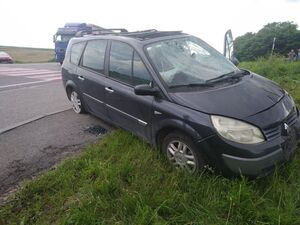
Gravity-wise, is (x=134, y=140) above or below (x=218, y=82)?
below

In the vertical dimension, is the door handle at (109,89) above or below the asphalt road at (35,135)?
above

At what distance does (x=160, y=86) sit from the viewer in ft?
12.4

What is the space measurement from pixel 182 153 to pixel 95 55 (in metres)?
2.69

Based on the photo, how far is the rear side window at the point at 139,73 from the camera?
4.01 meters

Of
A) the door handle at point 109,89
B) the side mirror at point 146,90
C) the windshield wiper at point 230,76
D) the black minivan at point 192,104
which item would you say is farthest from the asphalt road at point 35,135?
the windshield wiper at point 230,76

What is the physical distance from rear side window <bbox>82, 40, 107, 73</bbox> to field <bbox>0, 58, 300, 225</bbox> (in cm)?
184

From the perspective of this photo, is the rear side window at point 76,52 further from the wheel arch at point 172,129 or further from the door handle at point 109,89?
the wheel arch at point 172,129

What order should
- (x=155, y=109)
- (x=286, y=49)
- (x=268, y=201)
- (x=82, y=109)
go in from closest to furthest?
(x=268, y=201)
(x=155, y=109)
(x=82, y=109)
(x=286, y=49)

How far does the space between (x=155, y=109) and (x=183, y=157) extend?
692 millimetres

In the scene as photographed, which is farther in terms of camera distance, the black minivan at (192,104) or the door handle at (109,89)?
the door handle at (109,89)

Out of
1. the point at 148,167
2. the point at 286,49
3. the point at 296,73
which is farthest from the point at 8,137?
the point at 286,49

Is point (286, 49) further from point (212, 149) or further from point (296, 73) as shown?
point (212, 149)

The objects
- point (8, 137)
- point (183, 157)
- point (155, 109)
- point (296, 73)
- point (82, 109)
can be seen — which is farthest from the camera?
point (296, 73)

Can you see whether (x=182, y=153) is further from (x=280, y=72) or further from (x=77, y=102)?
A: (x=280, y=72)
